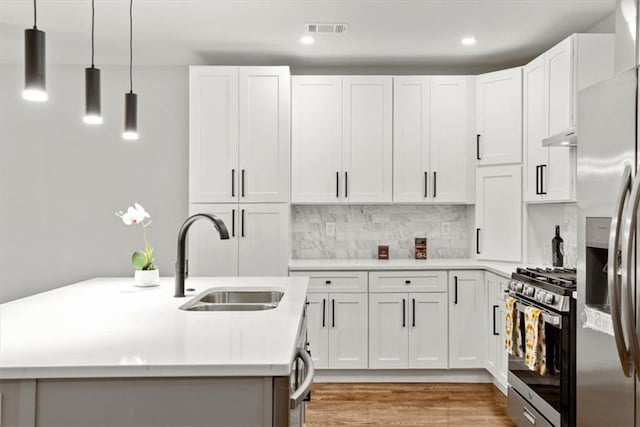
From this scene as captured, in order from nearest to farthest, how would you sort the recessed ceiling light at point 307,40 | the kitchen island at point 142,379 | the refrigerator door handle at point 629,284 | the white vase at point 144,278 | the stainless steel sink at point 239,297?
the kitchen island at point 142,379
the refrigerator door handle at point 629,284
the stainless steel sink at point 239,297
the white vase at point 144,278
the recessed ceiling light at point 307,40

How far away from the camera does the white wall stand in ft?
15.1

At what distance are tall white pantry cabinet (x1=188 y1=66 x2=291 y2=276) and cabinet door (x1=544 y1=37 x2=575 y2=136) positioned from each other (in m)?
1.99

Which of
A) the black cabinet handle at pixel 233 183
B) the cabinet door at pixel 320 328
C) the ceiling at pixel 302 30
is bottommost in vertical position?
the cabinet door at pixel 320 328

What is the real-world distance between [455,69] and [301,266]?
235cm

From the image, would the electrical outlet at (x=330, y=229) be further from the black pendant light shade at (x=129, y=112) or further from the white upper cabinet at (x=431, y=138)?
the black pendant light shade at (x=129, y=112)

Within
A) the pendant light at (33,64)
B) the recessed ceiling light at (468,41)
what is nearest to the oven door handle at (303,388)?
the pendant light at (33,64)

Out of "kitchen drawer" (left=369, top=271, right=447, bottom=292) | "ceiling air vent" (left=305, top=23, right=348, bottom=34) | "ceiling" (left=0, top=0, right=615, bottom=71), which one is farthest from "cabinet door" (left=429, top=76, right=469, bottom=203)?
"ceiling air vent" (left=305, top=23, right=348, bottom=34)

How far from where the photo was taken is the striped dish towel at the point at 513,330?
9.50 feet

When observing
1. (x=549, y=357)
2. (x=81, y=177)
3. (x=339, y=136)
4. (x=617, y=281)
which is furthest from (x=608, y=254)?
(x=81, y=177)

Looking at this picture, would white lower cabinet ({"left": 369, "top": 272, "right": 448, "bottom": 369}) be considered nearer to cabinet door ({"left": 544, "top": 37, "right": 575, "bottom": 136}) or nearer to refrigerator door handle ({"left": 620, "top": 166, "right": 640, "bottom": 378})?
cabinet door ({"left": 544, "top": 37, "right": 575, "bottom": 136})

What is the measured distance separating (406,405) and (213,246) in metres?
1.94

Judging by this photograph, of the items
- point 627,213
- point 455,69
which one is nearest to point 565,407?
point 627,213

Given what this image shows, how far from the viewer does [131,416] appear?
135 cm

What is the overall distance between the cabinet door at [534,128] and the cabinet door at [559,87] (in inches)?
3.4
